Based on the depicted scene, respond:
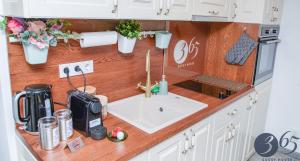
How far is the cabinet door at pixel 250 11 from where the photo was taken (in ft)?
6.68

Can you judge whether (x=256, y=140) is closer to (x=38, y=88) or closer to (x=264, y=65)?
(x=264, y=65)

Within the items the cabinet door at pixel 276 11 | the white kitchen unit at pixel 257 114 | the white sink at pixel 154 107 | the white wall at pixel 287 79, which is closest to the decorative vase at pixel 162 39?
the white sink at pixel 154 107

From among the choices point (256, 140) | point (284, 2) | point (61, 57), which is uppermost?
point (284, 2)

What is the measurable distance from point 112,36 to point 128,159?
0.74 metres

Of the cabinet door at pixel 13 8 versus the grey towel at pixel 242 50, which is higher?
the cabinet door at pixel 13 8

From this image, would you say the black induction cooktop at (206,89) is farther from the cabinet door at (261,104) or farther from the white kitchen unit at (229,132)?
the cabinet door at (261,104)

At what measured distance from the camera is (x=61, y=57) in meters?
1.36

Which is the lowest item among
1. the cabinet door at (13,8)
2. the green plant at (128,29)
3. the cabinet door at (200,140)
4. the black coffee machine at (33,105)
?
the cabinet door at (200,140)

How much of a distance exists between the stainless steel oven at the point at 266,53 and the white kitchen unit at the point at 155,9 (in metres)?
0.89

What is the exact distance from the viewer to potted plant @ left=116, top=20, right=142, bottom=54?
1527 millimetres

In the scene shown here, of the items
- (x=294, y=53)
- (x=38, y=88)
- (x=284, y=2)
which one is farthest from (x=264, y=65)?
(x=38, y=88)

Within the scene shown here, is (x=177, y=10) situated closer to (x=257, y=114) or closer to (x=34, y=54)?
(x=34, y=54)

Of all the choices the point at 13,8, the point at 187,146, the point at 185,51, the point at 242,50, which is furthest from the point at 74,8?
the point at 242,50

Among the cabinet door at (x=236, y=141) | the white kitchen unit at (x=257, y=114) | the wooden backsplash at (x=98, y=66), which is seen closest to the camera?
the wooden backsplash at (x=98, y=66)
